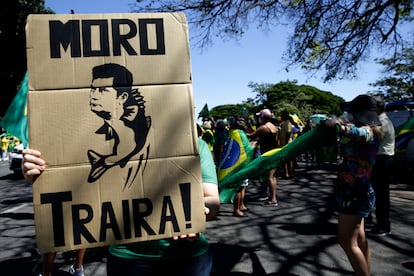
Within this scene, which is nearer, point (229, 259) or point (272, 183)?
point (229, 259)

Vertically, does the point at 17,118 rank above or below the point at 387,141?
above

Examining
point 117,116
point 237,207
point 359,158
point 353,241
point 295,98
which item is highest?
point 295,98

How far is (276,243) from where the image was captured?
15.2 ft

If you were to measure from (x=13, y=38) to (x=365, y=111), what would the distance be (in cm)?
2995

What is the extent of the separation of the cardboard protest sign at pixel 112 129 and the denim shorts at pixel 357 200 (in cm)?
175

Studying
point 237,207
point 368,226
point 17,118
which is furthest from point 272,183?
point 17,118

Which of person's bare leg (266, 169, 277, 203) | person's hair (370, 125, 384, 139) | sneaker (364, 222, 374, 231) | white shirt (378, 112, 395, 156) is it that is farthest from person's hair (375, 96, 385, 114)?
person's bare leg (266, 169, 277, 203)

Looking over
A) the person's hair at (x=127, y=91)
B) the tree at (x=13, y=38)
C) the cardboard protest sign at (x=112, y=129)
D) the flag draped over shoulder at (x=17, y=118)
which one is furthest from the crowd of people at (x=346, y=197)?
the tree at (x=13, y=38)

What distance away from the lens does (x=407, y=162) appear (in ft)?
33.0

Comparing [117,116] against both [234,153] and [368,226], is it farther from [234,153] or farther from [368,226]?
[368,226]

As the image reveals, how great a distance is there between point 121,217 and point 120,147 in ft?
0.98

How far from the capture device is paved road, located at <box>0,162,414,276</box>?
3838mm

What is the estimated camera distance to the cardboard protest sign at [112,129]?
1.47 meters

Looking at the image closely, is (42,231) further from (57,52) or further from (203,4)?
(203,4)
